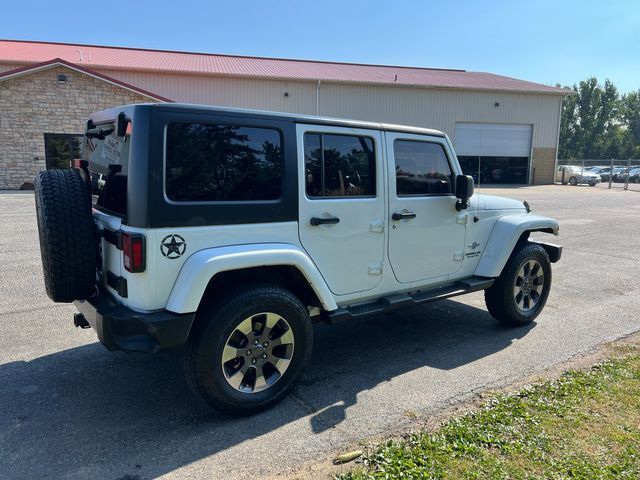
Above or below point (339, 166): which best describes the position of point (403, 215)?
below

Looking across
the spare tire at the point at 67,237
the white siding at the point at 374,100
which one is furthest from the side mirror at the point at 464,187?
the white siding at the point at 374,100

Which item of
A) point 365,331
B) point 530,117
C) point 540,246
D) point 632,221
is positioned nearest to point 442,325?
point 365,331

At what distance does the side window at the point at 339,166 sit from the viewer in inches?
145

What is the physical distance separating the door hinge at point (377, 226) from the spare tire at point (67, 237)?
2.05 m

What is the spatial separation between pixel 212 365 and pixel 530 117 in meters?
34.4

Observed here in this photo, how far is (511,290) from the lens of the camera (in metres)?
5.02

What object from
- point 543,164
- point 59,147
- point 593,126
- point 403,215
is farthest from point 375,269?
point 593,126

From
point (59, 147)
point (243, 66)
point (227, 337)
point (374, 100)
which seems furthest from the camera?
point (374, 100)

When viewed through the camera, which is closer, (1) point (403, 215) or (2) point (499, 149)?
(1) point (403, 215)

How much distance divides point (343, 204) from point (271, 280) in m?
0.81

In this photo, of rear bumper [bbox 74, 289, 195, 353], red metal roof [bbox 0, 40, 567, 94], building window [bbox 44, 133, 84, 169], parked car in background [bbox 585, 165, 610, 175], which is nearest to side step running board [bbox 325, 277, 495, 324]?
rear bumper [bbox 74, 289, 195, 353]

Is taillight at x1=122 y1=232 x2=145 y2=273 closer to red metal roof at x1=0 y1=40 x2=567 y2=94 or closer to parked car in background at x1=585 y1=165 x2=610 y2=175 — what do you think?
red metal roof at x1=0 y1=40 x2=567 y2=94

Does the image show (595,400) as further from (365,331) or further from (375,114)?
(375,114)

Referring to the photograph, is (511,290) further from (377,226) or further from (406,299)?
(377,226)
